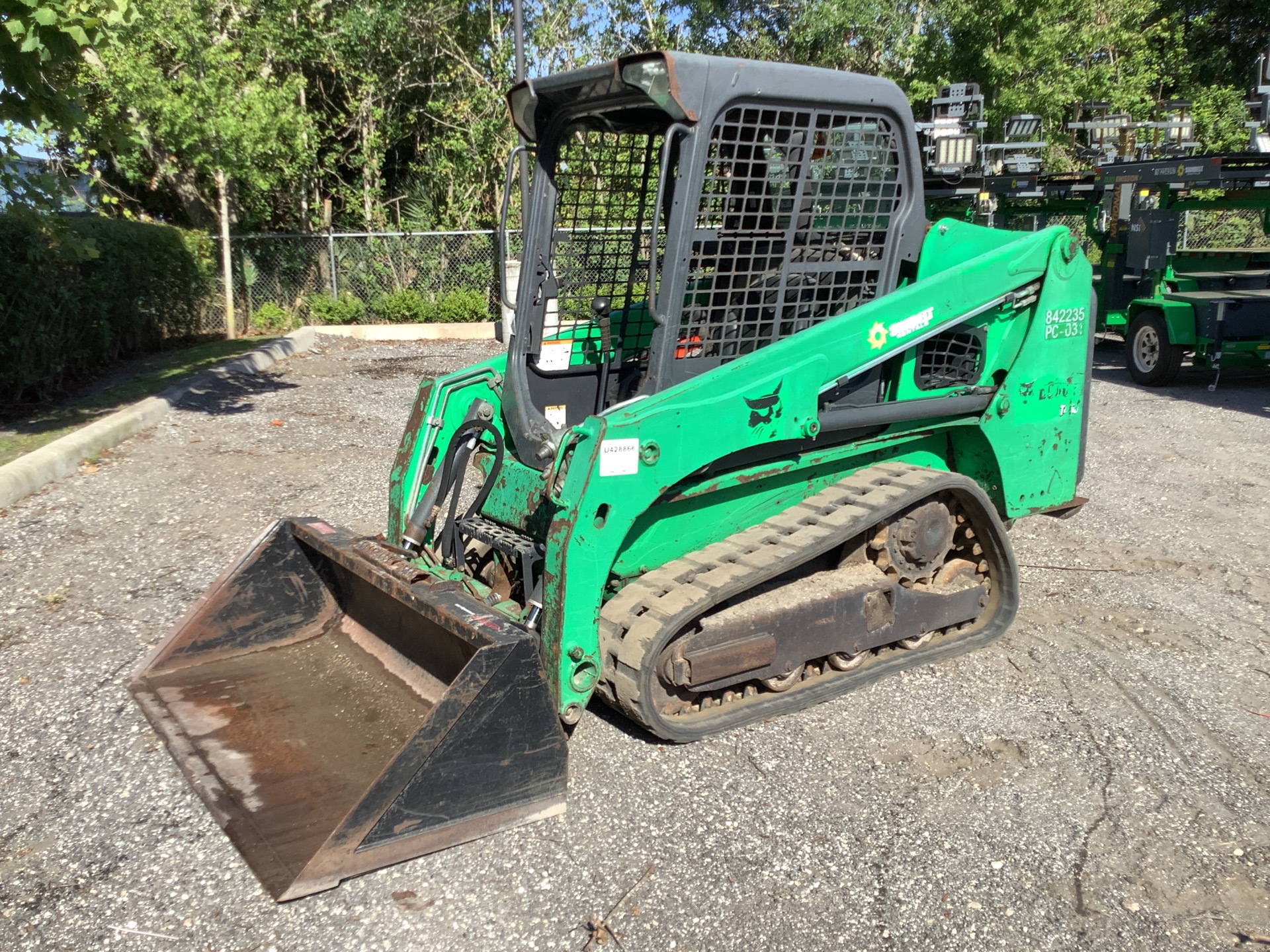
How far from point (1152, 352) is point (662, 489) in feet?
34.1

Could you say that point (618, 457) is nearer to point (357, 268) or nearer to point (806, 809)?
point (806, 809)

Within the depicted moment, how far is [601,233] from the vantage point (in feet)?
15.7

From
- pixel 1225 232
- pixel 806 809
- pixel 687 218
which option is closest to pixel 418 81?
pixel 1225 232

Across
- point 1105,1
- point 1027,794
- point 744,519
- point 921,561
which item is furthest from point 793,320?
point 1105,1

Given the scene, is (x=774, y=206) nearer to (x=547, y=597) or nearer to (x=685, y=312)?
(x=685, y=312)

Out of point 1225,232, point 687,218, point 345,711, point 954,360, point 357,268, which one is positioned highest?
point 1225,232

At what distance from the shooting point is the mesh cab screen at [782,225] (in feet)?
13.4

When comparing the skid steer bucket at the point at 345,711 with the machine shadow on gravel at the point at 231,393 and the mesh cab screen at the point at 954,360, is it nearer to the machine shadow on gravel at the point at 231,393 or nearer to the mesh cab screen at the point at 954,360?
the mesh cab screen at the point at 954,360

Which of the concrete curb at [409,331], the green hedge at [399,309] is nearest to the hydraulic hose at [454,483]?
the concrete curb at [409,331]

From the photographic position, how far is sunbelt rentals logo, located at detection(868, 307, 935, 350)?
426 centimetres

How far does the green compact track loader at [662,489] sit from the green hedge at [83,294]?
5619 mm

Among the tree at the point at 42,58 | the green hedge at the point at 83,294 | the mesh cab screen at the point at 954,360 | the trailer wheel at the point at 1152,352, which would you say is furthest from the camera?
the trailer wheel at the point at 1152,352

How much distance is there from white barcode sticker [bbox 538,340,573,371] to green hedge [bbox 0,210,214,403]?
5.59 m

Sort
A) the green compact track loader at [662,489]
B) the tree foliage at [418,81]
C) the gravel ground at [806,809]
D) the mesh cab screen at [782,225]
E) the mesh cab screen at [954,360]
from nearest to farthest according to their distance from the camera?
the gravel ground at [806,809], the green compact track loader at [662,489], the mesh cab screen at [782,225], the mesh cab screen at [954,360], the tree foliage at [418,81]
